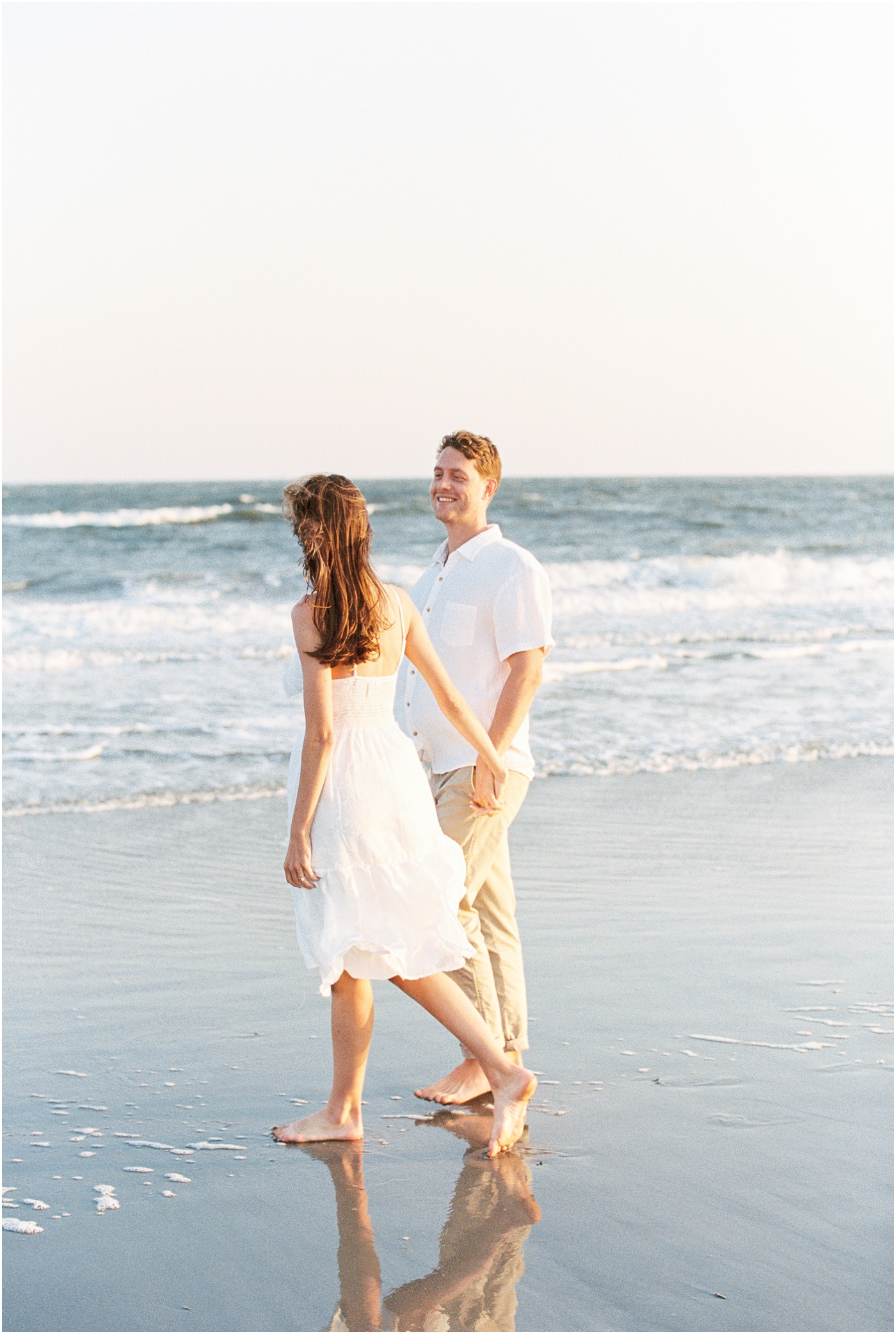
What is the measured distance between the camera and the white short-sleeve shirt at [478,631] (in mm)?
3539

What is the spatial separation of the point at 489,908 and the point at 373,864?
64cm

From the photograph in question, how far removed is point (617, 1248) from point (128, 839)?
428cm

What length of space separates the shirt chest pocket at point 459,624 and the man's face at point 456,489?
0.77 feet

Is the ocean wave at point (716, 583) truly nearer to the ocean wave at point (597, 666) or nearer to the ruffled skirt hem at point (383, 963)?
the ocean wave at point (597, 666)

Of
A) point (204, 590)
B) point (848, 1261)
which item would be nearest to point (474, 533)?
point (848, 1261)

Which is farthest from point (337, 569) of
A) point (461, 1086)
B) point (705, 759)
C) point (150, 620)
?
point (150, 620)

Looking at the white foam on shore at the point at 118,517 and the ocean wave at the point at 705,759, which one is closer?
the ocean wave at the point at 705,759

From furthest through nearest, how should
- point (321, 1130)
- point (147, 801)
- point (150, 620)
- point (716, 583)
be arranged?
point (716, 583), point (150, 620), point (147, 801), point (321, 1130)

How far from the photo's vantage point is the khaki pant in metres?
3.56

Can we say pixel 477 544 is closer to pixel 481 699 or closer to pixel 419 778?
pixel 481 699

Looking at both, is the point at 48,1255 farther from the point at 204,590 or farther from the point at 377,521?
the point at 377,521

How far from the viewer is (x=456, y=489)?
3.62 meters

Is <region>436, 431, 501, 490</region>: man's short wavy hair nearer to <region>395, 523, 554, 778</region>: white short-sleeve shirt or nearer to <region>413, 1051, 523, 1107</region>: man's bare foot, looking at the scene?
<region>395, 523, 554, 778</region>: white short-sleeve shirt

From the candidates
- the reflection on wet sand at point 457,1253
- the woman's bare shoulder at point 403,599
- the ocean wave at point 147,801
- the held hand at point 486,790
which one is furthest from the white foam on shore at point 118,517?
the reflection on wet sand at point 457,1253
